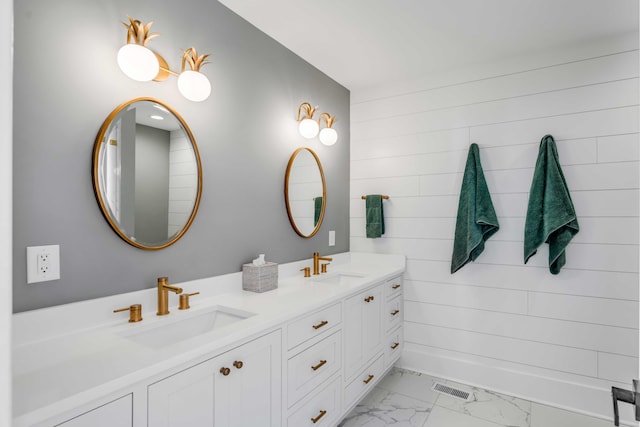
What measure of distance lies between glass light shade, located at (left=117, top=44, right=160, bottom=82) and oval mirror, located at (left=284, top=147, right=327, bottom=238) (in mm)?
1090

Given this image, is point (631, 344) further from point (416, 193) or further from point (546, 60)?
point (546, 60)

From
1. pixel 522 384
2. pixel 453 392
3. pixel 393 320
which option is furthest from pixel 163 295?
pixel 522 384

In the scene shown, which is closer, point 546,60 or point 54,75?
point 54,75

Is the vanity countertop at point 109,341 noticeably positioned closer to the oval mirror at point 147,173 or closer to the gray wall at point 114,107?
the gray wall at point 114,107

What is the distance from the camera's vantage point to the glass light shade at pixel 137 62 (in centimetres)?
136

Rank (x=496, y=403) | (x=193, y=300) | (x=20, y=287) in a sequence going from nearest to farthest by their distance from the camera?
1. (x=20, y=287)
2. (x=193, y=300)
3. (x=496, y=403)

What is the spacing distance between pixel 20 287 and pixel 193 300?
68 centimetres

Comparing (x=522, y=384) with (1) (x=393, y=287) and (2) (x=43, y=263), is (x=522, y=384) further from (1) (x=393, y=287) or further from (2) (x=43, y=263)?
(2) (x=43, y=263)

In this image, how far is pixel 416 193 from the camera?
9.27ft

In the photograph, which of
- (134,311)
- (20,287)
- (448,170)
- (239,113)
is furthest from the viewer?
(448,170)

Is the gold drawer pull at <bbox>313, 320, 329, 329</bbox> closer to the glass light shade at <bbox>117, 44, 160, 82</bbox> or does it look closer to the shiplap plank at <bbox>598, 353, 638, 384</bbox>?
the glass light shade at <bbox>117, 44, 160, 82</bbox>

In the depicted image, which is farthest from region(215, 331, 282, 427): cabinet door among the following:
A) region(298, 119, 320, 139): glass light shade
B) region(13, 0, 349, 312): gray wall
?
region(298, 119, 320, 139): glass light shade

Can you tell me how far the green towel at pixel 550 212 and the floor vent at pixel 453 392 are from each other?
1.01 meters

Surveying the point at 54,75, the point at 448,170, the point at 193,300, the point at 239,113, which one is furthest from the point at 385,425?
the point at 54,75
